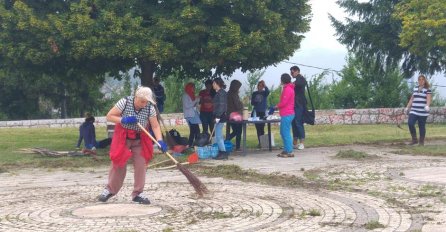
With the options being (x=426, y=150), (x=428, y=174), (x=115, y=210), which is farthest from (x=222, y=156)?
(x=115, y=210)

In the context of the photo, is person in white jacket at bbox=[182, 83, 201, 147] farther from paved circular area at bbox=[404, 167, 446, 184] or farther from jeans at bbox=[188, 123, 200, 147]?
paved circular area at bbox=[404, 167, 446, 184]

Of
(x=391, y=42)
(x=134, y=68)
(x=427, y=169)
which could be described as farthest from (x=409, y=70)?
(x=427, y=169)

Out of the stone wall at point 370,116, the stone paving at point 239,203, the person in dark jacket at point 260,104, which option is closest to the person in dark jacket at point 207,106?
the person in dark jacket at point 260,104

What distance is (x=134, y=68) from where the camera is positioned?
1700cm

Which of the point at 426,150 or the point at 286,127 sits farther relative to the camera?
the point at 426,150

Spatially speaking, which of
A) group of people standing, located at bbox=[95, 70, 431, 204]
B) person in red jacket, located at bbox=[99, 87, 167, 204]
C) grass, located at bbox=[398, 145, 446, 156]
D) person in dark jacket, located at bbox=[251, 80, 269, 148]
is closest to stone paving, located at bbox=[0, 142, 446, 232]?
person in red jacket, located at bbox=[99, 87, 167, 204]

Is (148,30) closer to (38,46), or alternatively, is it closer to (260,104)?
(38,46)

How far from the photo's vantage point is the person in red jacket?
8562mm

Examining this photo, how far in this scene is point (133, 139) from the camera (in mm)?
8719

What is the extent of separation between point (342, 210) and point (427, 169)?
14.9 feet

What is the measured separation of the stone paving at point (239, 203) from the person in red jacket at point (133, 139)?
0.94ft

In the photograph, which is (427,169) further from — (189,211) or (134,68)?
(134,68)

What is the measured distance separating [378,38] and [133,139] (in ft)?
74.1

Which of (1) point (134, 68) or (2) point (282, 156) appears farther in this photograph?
(1) point (134, 68)
